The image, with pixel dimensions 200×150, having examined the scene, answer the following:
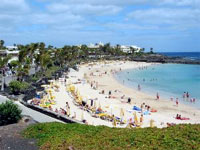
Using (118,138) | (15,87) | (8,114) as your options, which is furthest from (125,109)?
(118,138)

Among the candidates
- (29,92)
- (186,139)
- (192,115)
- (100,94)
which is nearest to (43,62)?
(100,94)

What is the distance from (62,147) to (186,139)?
14.0 feet

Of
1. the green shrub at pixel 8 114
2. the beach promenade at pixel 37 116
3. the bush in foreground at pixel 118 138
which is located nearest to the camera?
the bush in foreground at pixel 118 138

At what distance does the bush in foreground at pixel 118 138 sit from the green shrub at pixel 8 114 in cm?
311

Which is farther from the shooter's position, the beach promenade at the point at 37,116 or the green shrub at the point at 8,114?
the beach promenade at the point at 37,116

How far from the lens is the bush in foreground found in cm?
920

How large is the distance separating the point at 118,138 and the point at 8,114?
7445 mm

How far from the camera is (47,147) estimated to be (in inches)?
410

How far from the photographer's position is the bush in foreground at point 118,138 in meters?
9.20

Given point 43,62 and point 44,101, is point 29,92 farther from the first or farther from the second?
point 43,62

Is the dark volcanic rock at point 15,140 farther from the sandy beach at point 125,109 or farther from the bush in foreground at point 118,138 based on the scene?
the sandy beach at point 125,109

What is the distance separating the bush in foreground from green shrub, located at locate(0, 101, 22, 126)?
311 centimetres

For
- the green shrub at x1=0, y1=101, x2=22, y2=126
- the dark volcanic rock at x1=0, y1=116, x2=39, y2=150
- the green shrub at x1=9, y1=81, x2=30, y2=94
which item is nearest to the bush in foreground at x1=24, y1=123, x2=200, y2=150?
the dark volcanic rock at x1=0, y1=116, x2=39, y2=150

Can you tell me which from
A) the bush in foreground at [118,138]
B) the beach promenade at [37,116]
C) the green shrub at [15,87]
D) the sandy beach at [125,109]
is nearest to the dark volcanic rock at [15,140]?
the bush in foreground at [118,138]
